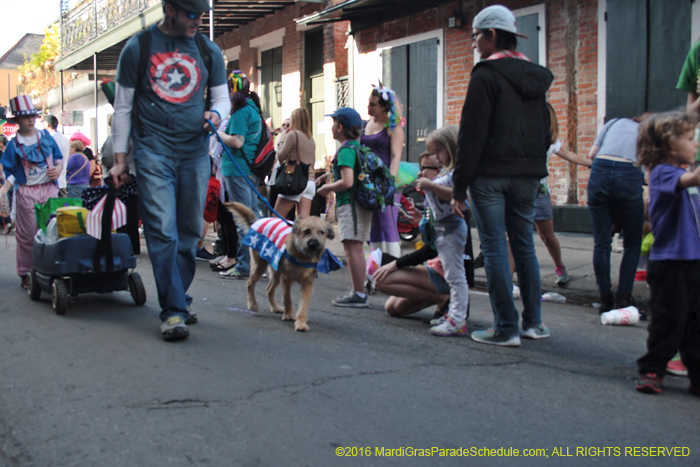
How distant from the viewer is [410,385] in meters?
3.61

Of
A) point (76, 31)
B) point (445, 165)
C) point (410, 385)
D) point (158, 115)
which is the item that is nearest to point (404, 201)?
point (445, 165)

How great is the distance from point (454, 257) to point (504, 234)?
1.53 feet

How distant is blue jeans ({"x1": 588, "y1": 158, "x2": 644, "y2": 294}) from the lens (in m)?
5.60

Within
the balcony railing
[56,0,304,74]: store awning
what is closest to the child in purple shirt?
[56,0,304,74]: store awning

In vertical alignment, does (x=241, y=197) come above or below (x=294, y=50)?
below

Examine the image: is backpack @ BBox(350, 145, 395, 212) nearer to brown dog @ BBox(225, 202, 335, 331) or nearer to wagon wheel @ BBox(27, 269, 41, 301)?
brown dog @ BBox(225, 202, 335, 331)

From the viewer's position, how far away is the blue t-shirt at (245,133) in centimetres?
753

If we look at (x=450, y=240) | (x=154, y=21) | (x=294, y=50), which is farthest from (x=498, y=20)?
(x=154, y=21)

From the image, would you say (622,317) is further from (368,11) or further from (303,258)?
(368,11)

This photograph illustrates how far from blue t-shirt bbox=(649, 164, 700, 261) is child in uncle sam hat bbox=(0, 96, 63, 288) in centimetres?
550

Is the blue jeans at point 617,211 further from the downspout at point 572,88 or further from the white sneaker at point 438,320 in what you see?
the downspout at point 572,88

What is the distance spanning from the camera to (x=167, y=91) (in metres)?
4.60

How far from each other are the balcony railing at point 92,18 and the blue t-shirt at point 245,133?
37.3ft

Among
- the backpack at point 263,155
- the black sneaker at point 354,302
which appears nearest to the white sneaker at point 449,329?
the black sneaker at point 354,302
